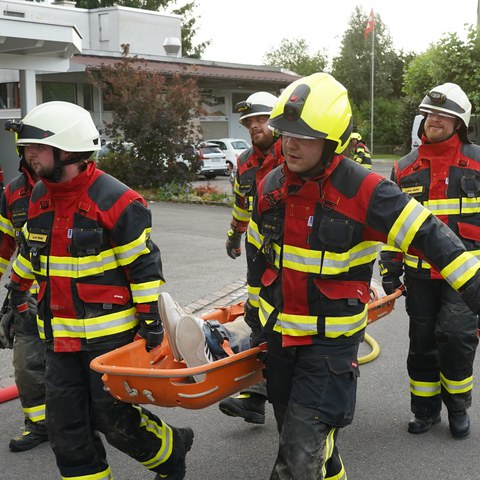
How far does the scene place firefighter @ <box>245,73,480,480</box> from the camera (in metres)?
3.20

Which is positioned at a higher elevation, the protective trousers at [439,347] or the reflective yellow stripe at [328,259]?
the reflective yellow stripe at [328,259]

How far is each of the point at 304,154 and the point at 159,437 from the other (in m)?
1.71

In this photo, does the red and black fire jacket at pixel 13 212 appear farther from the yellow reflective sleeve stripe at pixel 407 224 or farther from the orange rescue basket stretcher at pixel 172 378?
the yellow reflective sleeve stripe at pixel 407 224

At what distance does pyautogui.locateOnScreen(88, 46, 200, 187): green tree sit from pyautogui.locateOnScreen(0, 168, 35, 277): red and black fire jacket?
15133mm

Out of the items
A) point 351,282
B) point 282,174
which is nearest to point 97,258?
point 282,174

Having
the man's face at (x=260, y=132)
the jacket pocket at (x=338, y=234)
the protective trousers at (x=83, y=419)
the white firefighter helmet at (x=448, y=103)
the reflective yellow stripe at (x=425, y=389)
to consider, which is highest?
the white firefighter helmet at (x=448, y=103)

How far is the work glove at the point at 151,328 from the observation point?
374cm

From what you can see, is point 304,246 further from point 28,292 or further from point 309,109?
point 28,292

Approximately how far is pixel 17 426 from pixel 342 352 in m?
2.69

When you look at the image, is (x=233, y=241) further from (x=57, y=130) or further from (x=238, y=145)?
(x=238, y=145)

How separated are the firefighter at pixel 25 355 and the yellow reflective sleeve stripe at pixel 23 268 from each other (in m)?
0.35

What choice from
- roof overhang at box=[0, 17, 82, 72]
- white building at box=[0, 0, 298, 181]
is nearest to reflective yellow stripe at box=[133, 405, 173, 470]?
roof overhang at box=[0, 17, 82, 72]

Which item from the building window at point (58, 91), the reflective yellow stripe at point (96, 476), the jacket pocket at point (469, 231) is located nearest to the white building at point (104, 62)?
the building window at point (58, 91)

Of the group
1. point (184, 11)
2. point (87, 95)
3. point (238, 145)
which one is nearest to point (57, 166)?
point (238, 145)
